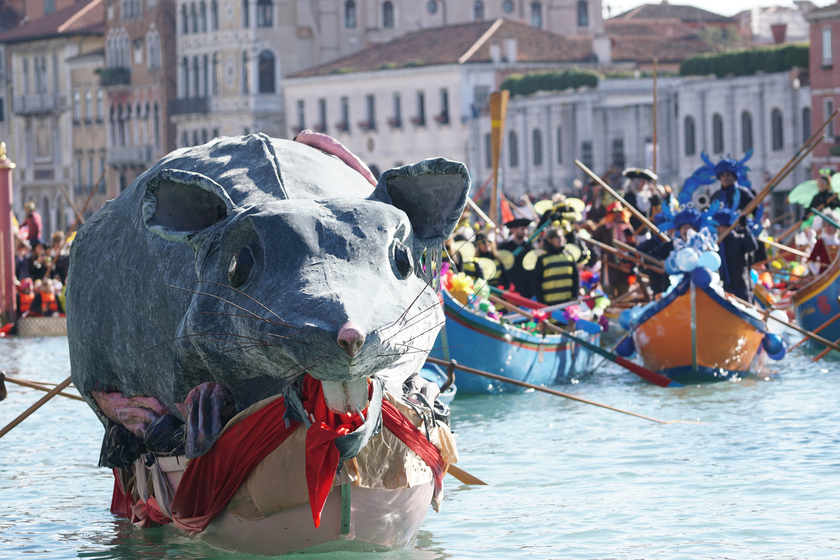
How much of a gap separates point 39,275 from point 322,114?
3893cm

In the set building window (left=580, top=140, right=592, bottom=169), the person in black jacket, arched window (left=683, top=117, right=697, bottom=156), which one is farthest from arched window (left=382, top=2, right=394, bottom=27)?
the person in black jacket

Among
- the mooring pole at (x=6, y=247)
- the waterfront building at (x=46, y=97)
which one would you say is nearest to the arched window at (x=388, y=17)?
the waterfront building at (x=46, y=97)

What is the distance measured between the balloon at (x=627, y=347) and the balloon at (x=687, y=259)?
56.9 inches

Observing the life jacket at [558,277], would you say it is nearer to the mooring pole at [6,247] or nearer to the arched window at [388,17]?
the mooring pole at [6,247]

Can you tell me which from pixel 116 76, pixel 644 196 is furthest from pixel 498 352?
pixel 116 76

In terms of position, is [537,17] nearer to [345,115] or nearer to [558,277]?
[345,115]

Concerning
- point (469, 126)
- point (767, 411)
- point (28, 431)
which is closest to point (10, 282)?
point (28, 431)

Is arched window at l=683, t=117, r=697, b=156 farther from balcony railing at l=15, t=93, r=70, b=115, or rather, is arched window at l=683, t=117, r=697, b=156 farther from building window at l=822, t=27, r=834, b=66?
balcony railing at l=15, t=93, r=70, b=115

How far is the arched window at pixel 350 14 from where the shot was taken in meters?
63.8

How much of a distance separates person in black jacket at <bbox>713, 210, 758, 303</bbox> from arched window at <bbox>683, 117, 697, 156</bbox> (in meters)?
34.9

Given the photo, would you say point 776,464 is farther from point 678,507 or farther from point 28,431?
point 28,431

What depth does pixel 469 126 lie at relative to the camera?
55844mm

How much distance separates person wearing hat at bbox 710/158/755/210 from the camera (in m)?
16.2

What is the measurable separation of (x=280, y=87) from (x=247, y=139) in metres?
57.0
